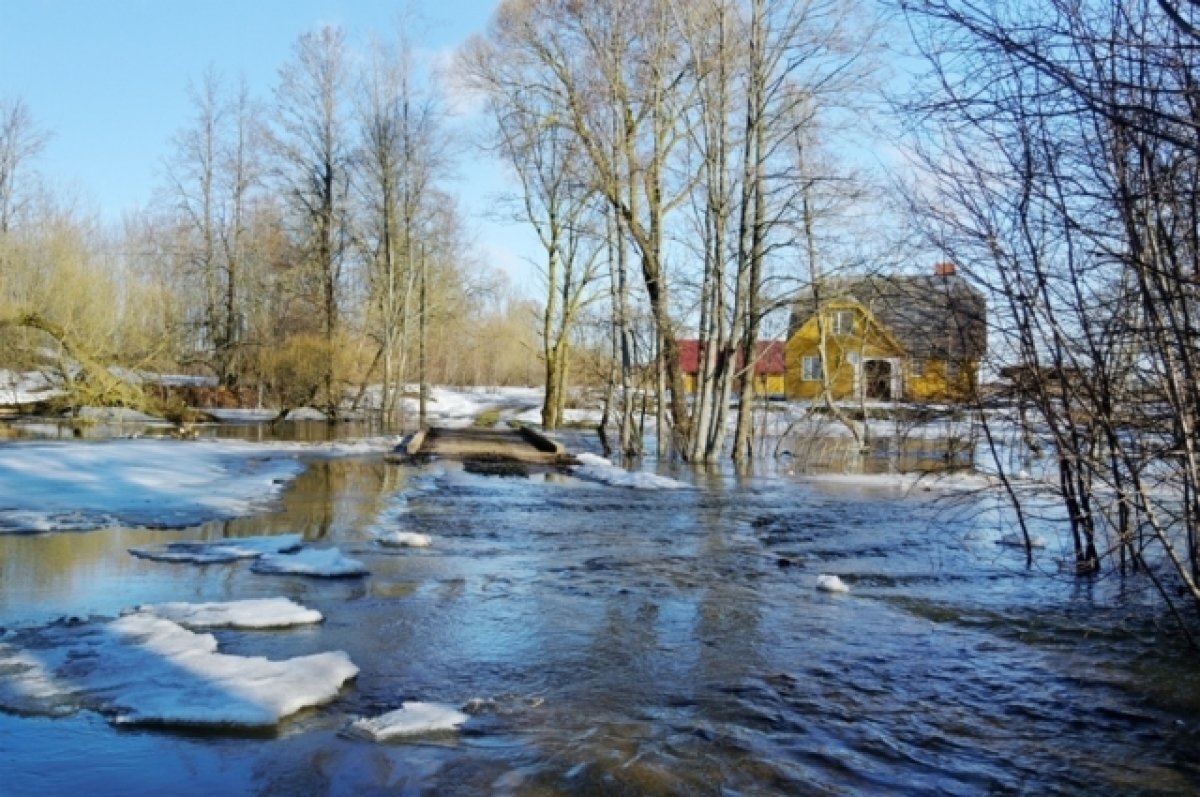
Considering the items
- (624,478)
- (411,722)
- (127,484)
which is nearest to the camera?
(411,722)

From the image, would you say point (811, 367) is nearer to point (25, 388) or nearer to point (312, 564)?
point (25, 388)

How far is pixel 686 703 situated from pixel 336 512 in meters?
6.79

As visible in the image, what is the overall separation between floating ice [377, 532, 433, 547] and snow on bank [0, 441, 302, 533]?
2.16 m

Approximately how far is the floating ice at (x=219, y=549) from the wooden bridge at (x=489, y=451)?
7.63 metres

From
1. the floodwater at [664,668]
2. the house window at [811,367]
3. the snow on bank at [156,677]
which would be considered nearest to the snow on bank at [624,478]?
the floodwater at [664,668]

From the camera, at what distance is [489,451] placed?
19.1 m

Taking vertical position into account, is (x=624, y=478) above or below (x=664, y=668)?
above

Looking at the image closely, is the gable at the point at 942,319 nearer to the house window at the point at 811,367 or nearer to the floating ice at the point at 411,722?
the floating ice at the point at 411,722

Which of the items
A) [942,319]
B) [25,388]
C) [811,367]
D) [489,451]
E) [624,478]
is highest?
[811,367]

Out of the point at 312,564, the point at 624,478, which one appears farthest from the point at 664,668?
the point at 624,478

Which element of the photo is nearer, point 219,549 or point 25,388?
point 219,549

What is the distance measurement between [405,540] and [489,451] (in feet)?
Answer: 34.9

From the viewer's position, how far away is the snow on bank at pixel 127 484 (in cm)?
948

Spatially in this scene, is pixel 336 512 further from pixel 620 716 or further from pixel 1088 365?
pixel 1088 365
